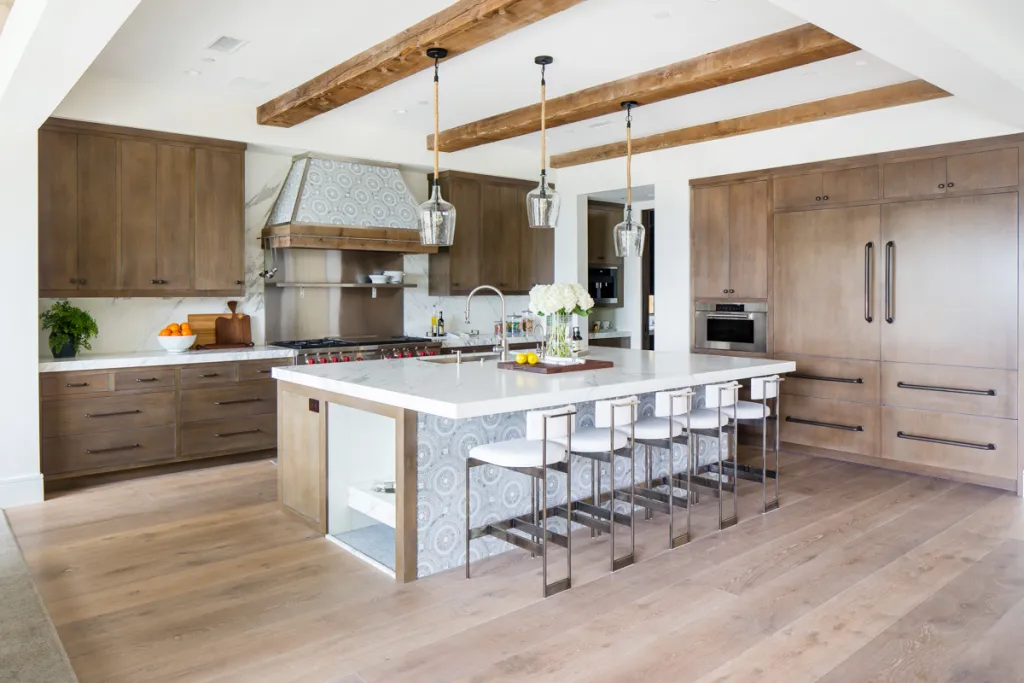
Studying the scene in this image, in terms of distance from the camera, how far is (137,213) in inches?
208

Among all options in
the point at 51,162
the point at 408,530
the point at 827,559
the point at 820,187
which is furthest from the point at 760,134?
the point at 51,162

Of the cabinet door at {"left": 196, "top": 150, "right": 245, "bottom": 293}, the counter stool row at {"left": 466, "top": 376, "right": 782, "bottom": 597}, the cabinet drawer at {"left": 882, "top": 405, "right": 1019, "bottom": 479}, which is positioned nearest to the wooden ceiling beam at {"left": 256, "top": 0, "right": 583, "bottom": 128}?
the cabinet door at {"left": 196, "top": 150, "right": 245, "bottom": 293}

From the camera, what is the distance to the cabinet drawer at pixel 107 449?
15.7 feet

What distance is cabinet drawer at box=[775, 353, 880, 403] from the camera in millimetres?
5543

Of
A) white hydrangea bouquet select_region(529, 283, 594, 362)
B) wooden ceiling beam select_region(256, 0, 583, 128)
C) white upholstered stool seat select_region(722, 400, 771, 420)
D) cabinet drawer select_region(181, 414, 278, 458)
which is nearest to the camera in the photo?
wooden ceiling beam select_region(256, 0, 583, 128)

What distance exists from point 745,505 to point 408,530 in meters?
2.27

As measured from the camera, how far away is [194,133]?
552 cm

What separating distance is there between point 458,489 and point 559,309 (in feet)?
4.12

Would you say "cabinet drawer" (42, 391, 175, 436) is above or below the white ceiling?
below

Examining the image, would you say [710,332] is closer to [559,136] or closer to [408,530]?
[559,136]

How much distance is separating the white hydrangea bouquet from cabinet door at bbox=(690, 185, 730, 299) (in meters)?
2.60

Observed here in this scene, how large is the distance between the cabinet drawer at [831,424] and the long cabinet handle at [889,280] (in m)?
0.71

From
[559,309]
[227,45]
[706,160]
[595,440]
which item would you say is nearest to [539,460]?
[595,440]

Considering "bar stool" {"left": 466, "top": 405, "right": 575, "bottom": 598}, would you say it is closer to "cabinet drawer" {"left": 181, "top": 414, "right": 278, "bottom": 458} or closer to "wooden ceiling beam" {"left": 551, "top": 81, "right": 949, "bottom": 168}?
"cabinet drawer" {"left": 181, "top": 414, "right": 278, "bottom": 458}
